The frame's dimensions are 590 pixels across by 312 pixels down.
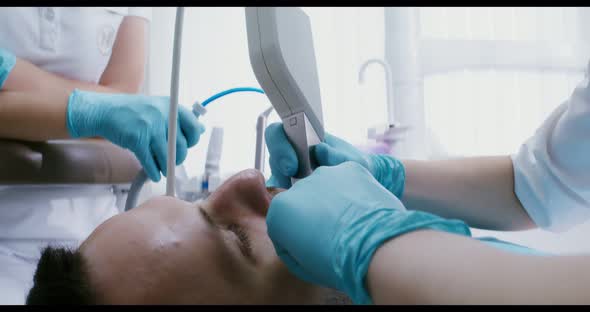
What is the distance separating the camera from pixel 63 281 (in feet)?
2.24

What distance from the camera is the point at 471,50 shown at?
6.97 ft

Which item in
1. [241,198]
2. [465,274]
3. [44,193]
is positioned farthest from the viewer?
[44,193]

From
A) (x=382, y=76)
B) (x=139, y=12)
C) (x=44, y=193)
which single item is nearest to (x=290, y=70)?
(x=44, y=193)

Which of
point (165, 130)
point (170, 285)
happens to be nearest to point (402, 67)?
point (165, 130)

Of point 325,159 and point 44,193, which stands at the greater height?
point 325,159

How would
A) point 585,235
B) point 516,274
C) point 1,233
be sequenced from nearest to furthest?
point 516,274, point 1,233, point 585,235

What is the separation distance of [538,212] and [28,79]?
1.41m

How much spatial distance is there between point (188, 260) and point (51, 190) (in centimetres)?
85

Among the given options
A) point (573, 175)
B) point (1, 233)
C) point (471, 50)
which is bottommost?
point (1, 233)

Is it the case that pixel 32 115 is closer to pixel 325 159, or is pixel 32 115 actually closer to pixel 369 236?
pixel 325 159

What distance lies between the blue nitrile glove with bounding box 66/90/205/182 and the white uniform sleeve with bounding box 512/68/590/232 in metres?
0.84

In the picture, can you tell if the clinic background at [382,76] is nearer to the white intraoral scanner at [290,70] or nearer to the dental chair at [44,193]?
the dental chair at [44,193]

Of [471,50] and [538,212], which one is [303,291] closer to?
[538,212]

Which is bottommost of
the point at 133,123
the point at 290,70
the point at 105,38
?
the point at 133,123
